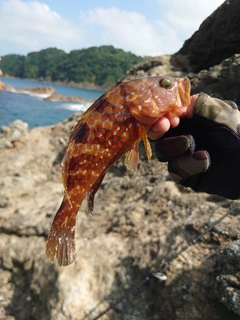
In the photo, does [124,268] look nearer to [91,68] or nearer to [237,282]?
[237,282]

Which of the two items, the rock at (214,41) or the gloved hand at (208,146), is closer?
the gloved hand at (208,146)

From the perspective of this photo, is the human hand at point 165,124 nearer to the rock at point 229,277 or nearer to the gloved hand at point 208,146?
the gloved hand at point 208,146

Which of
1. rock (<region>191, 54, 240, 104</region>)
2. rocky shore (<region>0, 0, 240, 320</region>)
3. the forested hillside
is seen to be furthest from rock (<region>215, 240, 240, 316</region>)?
the forested hillside

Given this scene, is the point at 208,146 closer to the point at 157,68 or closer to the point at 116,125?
the point at 116,125

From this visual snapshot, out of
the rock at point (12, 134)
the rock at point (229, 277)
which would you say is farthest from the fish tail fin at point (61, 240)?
the rock at point (12, 134)

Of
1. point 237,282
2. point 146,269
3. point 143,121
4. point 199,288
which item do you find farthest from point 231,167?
point 146,269

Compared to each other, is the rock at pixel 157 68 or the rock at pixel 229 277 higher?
the rock at pixel 157 68

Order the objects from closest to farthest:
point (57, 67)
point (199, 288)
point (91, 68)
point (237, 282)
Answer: point (237, 282), point (199, 288), point (91, 68), point (57, 67)

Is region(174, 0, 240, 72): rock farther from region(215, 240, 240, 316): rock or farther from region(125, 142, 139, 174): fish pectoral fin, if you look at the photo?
region(125, 142, 139, 174): fish pectoral fin
